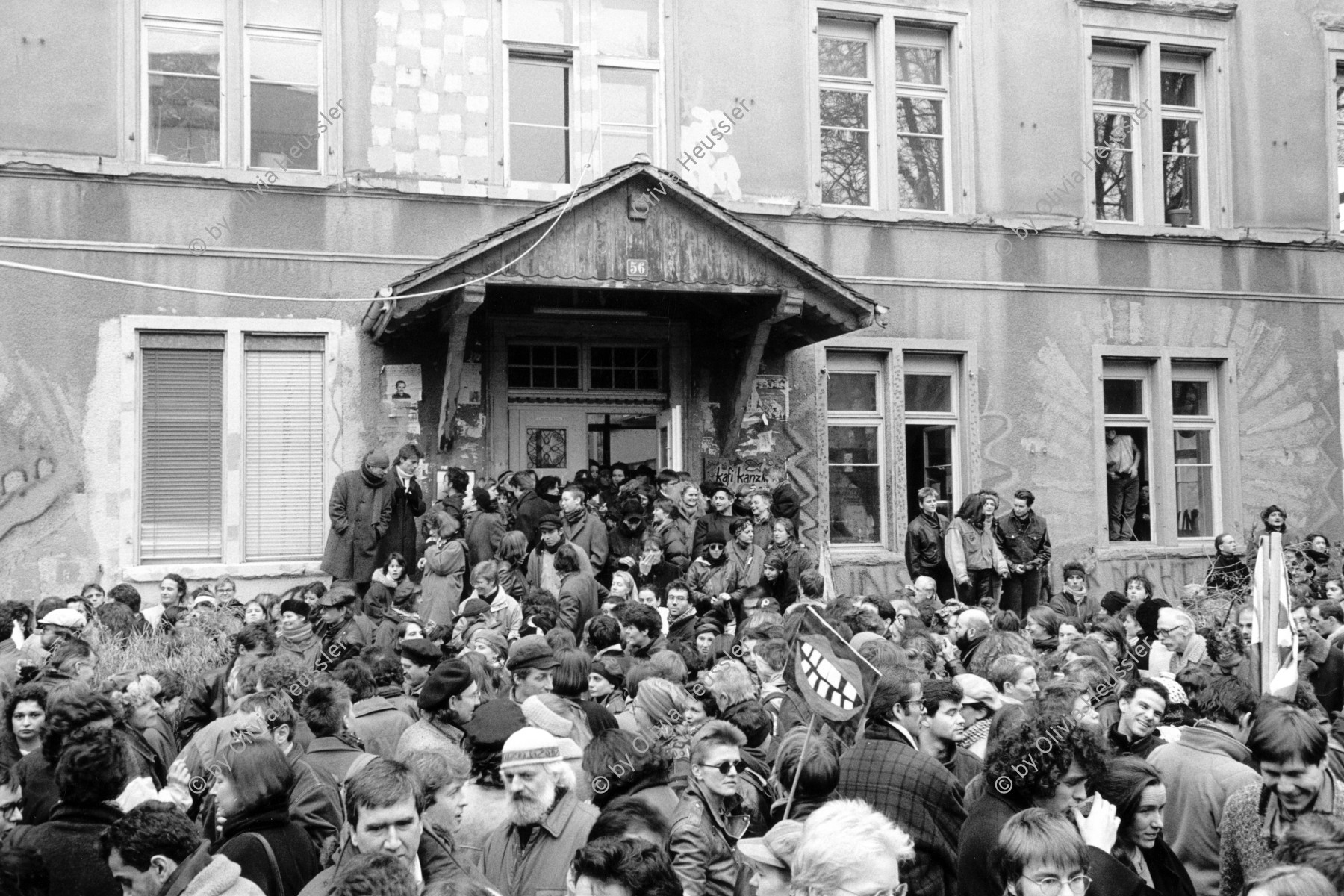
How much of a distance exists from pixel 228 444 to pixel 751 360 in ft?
18.5

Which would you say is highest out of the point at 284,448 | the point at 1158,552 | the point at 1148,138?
the point at 1148,138

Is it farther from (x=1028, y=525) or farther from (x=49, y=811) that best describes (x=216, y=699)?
(x=1028, y=525)

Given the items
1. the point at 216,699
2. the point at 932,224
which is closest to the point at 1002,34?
the point at 932,224

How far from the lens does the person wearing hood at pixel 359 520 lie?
531 inches

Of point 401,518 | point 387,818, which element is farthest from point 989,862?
point 401,518

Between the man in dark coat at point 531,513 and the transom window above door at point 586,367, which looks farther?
the transom window above door at point 586,367

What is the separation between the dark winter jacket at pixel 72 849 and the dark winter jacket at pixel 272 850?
0.39 meters

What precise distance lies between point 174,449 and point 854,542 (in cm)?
782

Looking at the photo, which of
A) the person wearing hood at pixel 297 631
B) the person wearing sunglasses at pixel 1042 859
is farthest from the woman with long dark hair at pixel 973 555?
the person wearing sunglasses at pixel 1042 859

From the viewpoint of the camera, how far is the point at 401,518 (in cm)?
1370

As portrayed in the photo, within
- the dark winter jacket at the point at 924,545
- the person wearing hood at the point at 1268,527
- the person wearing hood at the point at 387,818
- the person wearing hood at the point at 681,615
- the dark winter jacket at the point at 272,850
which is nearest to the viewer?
the person wearing hood at the point at 387,818

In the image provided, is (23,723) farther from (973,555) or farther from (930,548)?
(973,555)

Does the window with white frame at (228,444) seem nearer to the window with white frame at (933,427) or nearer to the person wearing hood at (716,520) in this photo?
the person wearing hood at (716,520)

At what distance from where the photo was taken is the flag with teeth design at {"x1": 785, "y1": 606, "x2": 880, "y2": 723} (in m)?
5.60
